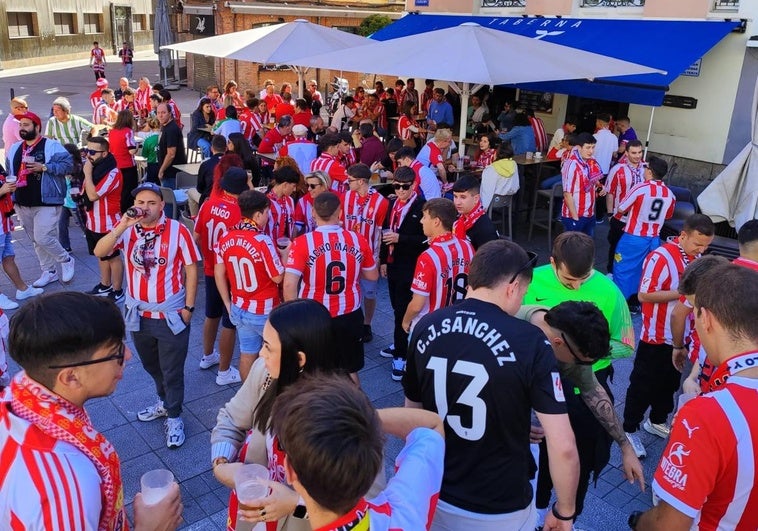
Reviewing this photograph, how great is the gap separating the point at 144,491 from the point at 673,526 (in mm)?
1731

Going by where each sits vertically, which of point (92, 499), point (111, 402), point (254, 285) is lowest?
point (111, 402)

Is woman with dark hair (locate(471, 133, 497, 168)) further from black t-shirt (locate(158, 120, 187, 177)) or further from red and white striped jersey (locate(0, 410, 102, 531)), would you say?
red and white striped jersey (locate(0, 410, 102, 531))

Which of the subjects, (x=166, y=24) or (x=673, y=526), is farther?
(x=166, y=24)

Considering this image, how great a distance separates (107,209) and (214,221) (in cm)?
201

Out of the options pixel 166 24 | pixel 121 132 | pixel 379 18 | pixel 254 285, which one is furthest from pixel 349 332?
pixel 379 18

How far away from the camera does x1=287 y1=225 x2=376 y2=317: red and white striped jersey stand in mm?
4273

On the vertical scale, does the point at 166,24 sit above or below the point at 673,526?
above

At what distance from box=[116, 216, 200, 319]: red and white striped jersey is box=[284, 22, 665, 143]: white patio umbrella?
3.29 meters

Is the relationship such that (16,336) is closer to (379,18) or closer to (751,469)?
(751,469)

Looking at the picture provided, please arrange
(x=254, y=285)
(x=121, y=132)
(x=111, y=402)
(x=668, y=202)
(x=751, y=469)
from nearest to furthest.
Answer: (x=751, y=469) < (x=254, y=285) < (x=111, y=402) < (x=668, y=202) < (x=121, y=132)

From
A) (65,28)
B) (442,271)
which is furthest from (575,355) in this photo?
(65,28)

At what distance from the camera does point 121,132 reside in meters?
7.97

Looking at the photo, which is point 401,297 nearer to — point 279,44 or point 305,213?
point 305,213

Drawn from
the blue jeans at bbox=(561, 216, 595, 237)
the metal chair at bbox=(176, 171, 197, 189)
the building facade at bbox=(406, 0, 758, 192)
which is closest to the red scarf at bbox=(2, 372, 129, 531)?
the blue jeans at bbox=(561, 216, 595, 237)
